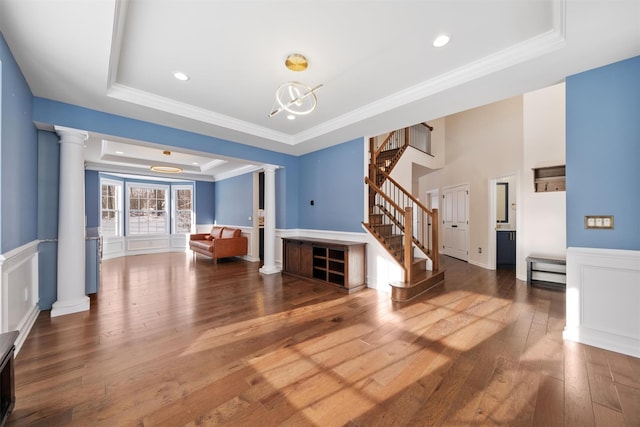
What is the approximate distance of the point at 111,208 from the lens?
771 cm

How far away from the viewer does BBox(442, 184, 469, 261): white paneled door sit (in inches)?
261

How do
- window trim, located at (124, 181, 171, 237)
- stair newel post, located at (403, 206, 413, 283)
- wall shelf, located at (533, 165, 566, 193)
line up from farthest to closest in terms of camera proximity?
1. window trim, located at (124, 181, 171, 237)
2. wall shelf, located at (533, 165, 566, 193)
3. stair newel post, located at (403, 206, 413, 283)

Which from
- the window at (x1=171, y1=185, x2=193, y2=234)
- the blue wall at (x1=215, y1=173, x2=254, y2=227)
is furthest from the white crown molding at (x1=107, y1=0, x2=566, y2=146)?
the window at (x1=171, y1=185, x2=193, y2=234)

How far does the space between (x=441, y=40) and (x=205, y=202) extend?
336 inches

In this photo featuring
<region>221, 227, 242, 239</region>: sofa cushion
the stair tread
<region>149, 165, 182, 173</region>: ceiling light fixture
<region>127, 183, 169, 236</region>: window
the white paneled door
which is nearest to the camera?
the stair tread

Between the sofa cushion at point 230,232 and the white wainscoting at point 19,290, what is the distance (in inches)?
166

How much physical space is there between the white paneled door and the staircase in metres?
1.98

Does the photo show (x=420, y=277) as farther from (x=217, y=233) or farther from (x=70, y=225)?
(x=217, y=233)

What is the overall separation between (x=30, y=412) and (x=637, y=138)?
5060 millimetres

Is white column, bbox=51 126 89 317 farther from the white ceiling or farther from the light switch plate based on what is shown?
the light switch plate

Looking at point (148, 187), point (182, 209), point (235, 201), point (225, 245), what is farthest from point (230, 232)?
point (148, 187)

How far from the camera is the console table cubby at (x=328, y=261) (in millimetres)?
4270

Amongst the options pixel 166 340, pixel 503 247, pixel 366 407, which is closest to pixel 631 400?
pixel 366 407

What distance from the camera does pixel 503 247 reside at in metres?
6.38
